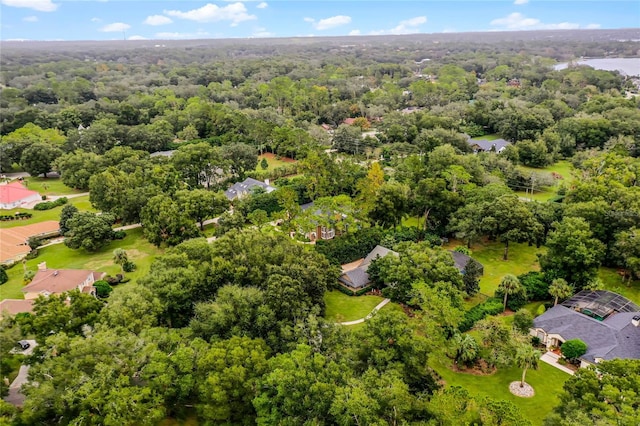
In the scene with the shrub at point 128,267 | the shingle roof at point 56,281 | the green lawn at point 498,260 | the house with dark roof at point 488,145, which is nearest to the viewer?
the shingle roof at point 56,281

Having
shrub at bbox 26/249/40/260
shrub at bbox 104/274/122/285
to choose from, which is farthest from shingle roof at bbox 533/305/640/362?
shrub at bbox 26/249/40/260

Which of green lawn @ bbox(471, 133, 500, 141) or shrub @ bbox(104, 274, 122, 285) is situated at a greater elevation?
green lawn @ bbox(471, 133, 500, 141)

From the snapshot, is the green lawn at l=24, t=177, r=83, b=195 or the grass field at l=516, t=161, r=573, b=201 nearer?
the grass field at l=516, t=161, r=573, b=201

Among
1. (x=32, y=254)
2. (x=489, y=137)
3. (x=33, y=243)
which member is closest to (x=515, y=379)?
(x=32, y=254)

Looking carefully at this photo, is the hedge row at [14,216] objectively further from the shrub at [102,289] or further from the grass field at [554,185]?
the grass field at [554,185]

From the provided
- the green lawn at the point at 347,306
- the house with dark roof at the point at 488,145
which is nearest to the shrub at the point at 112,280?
the green lawn at the point at 347,306

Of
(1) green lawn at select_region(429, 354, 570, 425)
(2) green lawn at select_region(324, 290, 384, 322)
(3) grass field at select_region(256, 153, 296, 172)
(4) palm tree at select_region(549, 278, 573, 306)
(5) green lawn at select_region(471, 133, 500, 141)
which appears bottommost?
(1) green lawn at select_region(429, 354, 570, 425)

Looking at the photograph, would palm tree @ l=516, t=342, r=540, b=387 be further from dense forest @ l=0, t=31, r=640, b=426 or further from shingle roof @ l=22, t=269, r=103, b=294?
shingle roof @ l=22, t=269, r=103, b=294
